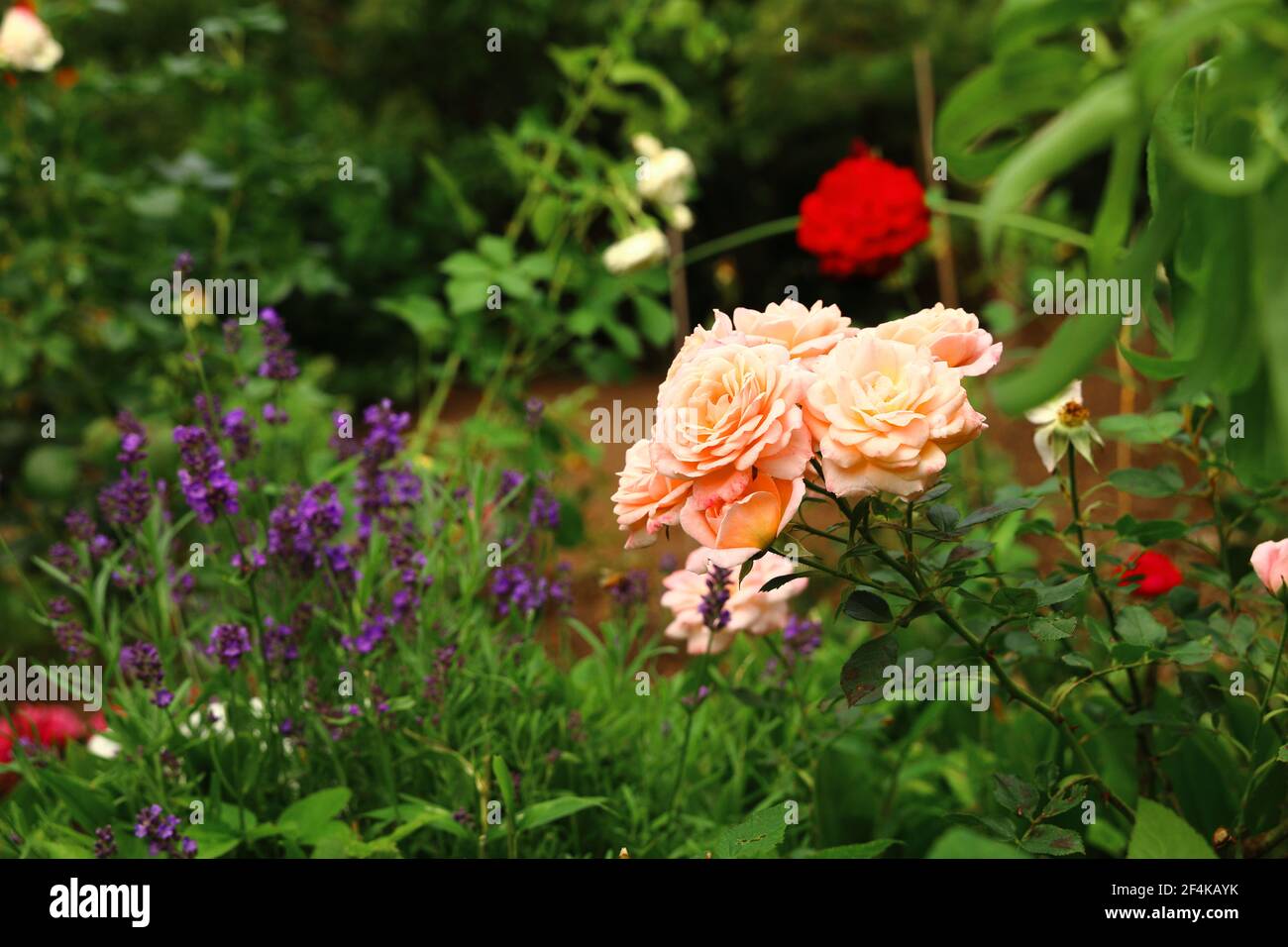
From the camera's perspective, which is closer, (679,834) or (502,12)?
(679,834)

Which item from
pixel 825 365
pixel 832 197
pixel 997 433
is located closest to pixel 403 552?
pixel 825 365

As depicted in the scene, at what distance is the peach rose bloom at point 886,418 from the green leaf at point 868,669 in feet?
0.57

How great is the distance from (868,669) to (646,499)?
250 millimetres

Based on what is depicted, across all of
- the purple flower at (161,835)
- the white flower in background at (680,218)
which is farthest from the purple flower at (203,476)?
the white flower in background at (680,218)

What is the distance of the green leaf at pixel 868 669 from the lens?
1.00 m

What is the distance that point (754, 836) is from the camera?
1.06 meters

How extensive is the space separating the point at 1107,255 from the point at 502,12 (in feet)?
18.5

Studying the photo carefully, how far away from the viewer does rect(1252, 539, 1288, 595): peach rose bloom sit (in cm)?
106

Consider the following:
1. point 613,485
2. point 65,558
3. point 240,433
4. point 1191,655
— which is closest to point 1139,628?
point 1191,655

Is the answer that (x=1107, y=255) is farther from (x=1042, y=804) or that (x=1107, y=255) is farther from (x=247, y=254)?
(x=247, y=254)

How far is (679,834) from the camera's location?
1463 millimetres

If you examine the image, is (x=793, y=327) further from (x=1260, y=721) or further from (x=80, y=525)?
(x=80, y=525)

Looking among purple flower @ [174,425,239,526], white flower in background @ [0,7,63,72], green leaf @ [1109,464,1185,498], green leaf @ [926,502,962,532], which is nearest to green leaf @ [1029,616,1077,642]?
green leaf @ [926,502,962,532]

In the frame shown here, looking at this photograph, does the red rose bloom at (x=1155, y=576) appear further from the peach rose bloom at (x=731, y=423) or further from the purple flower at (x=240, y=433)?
the purple flower at (x=240, y=433)
